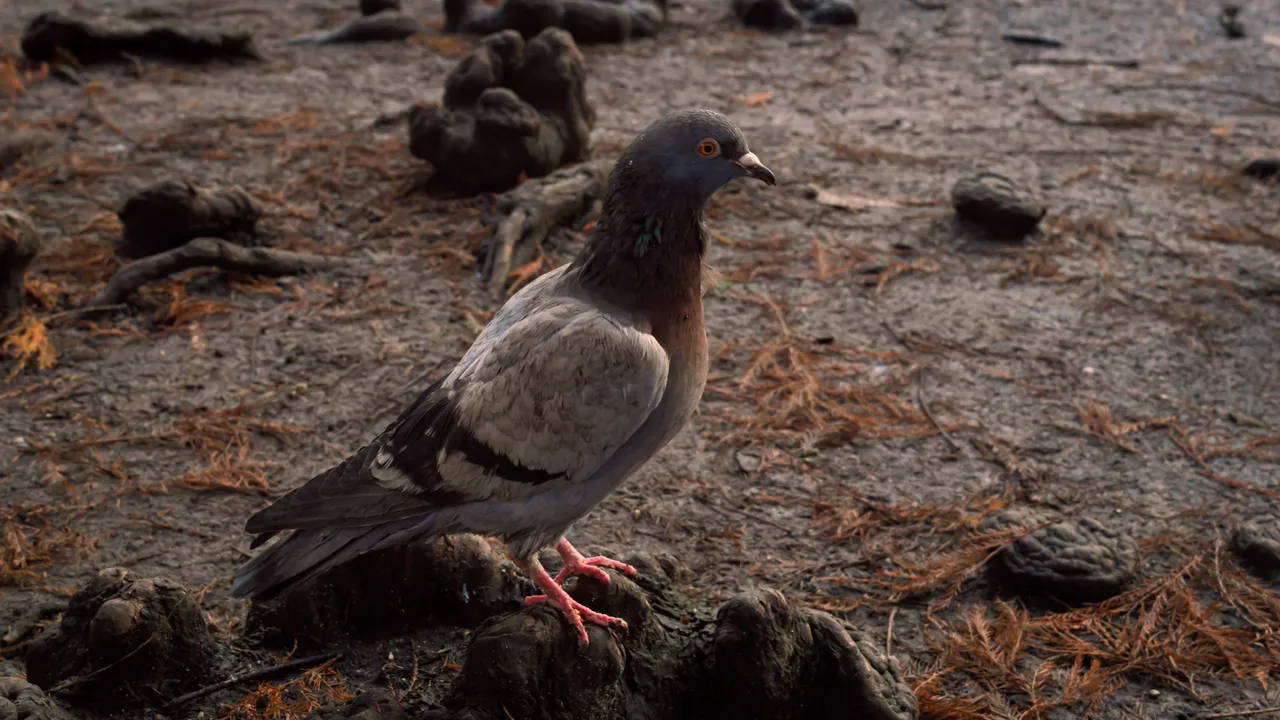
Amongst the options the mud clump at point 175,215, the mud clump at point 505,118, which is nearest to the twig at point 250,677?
the mud clump at point 175,215

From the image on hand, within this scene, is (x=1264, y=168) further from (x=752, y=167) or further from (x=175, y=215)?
(x=175, y=215)

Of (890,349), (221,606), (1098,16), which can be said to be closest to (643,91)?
(890,349)

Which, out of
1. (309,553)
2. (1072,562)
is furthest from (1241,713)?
(309,553)

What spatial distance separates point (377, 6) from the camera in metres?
10.3

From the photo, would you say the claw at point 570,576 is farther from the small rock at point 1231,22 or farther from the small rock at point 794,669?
the small rock at point 1231,22

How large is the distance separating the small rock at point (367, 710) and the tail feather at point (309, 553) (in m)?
0.39

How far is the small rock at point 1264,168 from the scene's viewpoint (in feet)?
24.4

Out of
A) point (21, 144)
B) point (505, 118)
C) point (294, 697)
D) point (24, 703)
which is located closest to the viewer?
point (24, 703)

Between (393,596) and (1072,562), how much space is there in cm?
232

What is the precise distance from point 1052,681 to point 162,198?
488cm

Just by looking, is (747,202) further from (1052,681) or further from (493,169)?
(1052,681)

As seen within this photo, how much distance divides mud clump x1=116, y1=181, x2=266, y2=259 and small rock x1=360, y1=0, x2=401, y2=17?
458 centimetres

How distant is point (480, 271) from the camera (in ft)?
20.2

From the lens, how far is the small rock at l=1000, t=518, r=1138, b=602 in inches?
154
